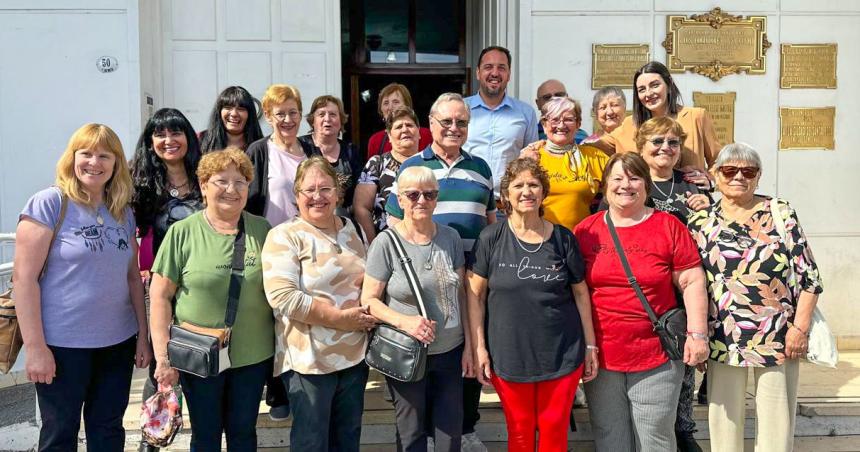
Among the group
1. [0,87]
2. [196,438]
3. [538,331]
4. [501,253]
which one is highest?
[0,87]

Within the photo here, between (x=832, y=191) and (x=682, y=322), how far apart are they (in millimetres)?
4488

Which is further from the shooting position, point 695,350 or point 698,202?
point 698,202

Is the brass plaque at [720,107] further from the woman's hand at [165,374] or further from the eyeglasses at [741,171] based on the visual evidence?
the woman's hand at [165,374]

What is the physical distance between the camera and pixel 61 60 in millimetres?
6406

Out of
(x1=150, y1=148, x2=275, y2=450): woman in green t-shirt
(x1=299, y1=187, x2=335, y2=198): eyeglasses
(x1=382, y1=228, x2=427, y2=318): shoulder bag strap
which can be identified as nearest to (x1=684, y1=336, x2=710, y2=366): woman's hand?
(x1=382, y1=228, x2=427, y2=318): shoulder bag strap

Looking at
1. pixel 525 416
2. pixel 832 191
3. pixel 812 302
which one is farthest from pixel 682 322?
pixel 832 191

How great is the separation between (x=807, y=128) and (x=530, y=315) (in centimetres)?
490

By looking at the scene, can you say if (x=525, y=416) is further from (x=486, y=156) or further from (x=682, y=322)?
(x=486, y=156)

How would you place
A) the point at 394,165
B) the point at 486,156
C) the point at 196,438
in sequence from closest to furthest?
the point at 196,438, the point at 394,165, the point at 486,156

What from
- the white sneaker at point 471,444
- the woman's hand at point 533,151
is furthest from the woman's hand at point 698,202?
the white sneaker at point 471,444

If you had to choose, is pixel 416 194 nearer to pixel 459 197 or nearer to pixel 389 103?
pixel 459 197

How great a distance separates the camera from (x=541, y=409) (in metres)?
3.44

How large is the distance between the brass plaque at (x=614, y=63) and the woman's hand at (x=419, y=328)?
422cm

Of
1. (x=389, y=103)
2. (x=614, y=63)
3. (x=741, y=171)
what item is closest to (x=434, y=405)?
(x=741, y=171)
